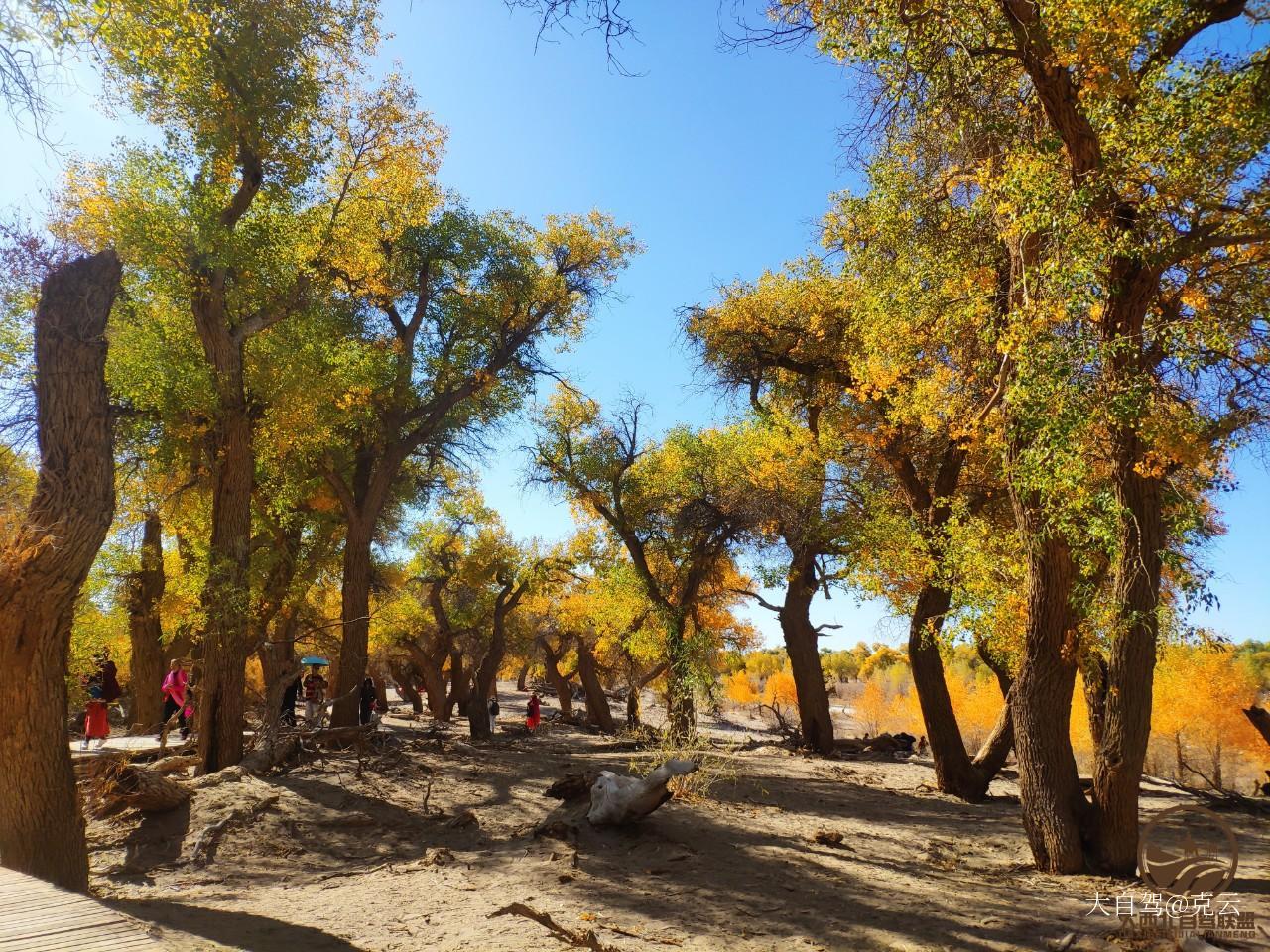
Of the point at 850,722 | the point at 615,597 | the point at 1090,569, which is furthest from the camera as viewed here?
the point at 850,722

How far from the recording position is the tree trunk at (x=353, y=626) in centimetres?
1394

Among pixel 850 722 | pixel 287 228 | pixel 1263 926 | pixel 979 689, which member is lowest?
pixel 850 722

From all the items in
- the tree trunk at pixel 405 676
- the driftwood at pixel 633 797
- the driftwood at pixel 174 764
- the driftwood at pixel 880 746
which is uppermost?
the driftwood at pixel 633 797

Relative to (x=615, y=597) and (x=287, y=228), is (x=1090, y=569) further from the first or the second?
(x=615, y=597)

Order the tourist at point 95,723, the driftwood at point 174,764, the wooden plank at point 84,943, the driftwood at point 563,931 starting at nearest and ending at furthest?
the wooden plank at point 84,943, the driftwood at point 563,931, the driftwood at point 174,764, the tourist at point 95,723

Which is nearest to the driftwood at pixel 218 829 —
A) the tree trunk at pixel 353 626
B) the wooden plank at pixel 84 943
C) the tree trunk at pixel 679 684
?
the tree trunk at pixel 353 626

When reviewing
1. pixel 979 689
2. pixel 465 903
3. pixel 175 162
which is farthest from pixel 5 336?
pixel 979 689

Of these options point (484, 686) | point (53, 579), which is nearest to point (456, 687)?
point (484, 686)

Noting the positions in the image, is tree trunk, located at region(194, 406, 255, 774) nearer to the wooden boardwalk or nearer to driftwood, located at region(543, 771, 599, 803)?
driftwood, located at region(543, 771, 599, 803)

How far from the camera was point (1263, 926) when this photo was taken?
5.11 meters

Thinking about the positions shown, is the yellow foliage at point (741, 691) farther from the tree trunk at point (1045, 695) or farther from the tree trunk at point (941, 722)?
the tree trunk at point (1045, 695)

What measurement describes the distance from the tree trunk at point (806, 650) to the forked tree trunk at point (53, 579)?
41.2 ft

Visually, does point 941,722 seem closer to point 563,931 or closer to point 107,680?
point 563,931

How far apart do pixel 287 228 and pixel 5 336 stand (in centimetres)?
458
